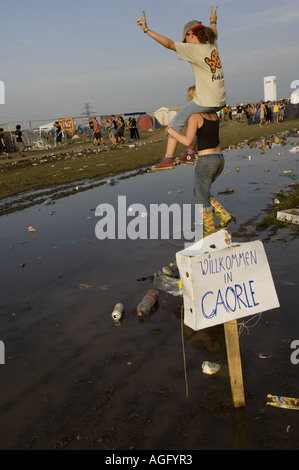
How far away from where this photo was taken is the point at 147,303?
363cm

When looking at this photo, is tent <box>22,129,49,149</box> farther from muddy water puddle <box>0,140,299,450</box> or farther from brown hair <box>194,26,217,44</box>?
brown hair <box>194,26,217,44</box>

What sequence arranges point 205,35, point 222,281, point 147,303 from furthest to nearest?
point 147,303 → point 205,35 → point 222,281

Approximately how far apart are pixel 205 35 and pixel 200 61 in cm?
26

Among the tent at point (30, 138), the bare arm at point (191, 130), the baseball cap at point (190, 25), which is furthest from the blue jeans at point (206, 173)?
the tent at point (30, 138)

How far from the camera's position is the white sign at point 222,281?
2096 millimetres

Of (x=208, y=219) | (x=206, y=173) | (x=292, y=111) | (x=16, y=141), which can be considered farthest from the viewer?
(x=292, y=111)

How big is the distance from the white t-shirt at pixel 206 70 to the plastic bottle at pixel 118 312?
2.11m

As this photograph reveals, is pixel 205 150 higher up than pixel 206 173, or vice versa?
Answer: pixel 205 150

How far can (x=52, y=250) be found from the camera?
5.77 m

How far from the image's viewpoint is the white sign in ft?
6.88

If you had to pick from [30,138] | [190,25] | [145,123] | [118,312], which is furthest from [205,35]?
[145,123]

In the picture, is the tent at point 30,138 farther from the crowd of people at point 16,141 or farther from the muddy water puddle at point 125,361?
the muddy water puddle at point 125,361

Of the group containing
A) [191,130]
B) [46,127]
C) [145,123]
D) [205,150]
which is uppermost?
[46,127]

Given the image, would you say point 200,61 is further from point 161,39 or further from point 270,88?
point 270,88
